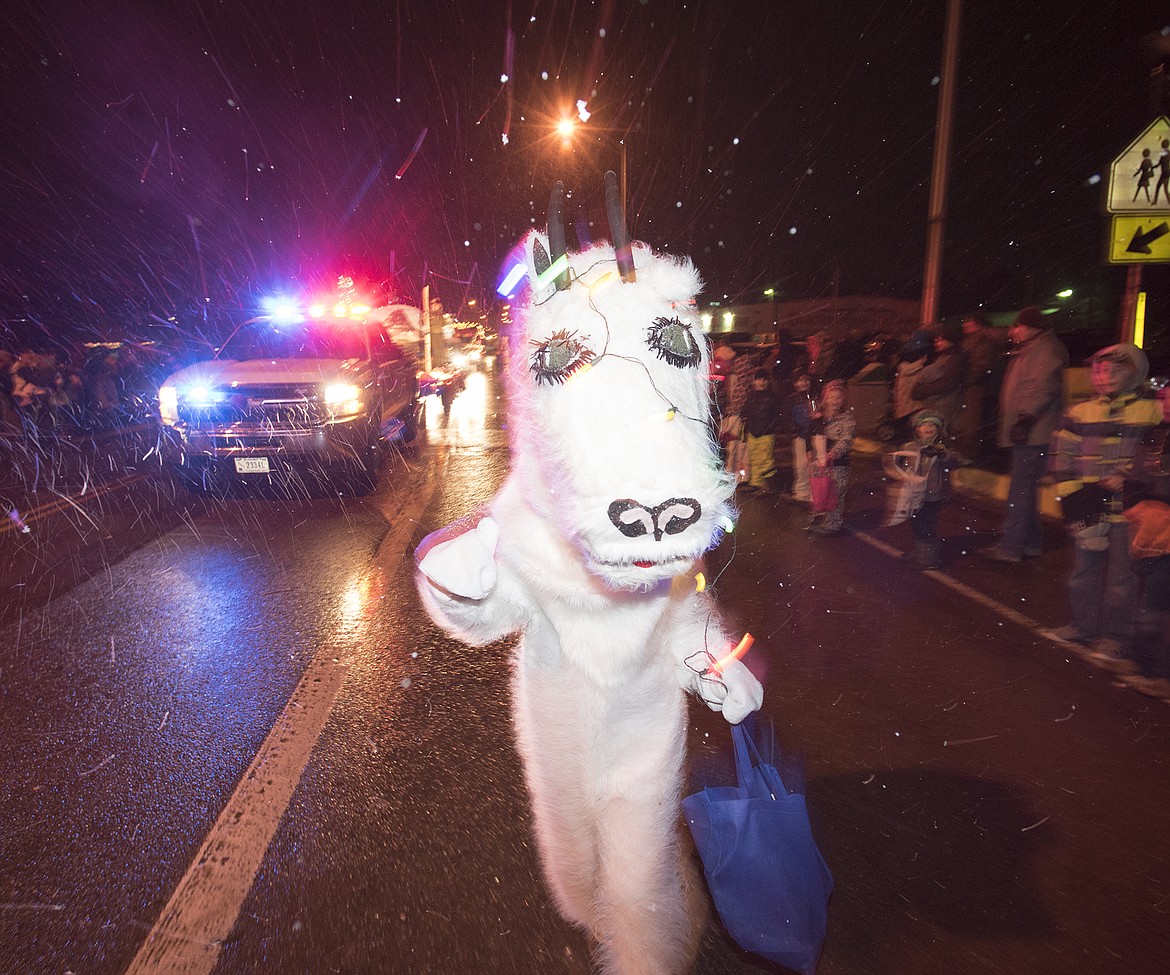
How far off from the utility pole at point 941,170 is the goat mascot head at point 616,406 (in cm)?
908

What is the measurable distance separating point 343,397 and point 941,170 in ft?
26.5

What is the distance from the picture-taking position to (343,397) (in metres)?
8.88

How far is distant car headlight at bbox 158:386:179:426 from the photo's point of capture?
28.2 ft

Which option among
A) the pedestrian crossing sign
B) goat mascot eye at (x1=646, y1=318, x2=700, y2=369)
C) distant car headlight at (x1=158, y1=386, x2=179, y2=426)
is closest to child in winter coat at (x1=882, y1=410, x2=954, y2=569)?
the pedestrian crossing sign

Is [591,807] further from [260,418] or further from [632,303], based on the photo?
[260,418]

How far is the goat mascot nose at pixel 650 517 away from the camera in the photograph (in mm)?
1362

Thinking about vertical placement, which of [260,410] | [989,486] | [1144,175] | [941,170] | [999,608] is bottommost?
[999,608]

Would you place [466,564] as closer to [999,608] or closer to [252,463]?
[999,608]

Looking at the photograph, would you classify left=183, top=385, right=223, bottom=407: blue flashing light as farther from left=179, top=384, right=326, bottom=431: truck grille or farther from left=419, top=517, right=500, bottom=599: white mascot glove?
left=419, top=517, right=500, bottom=599: white mascot glove

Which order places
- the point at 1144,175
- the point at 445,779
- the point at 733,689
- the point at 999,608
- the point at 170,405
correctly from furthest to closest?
the point at 170,405 < the point at 1144,175 < the point at 999,608 < the point at 445,779 < the point at 733,689

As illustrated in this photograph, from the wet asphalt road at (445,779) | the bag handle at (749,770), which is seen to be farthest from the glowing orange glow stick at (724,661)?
the wet asphalt road at (445,779)

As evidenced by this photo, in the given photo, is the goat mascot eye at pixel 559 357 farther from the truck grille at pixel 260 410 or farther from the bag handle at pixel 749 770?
the truck grille at pixel 260 410

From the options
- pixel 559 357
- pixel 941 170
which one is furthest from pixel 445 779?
pixel 941 170

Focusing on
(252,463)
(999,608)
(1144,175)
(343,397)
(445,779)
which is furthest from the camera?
(343,397)
